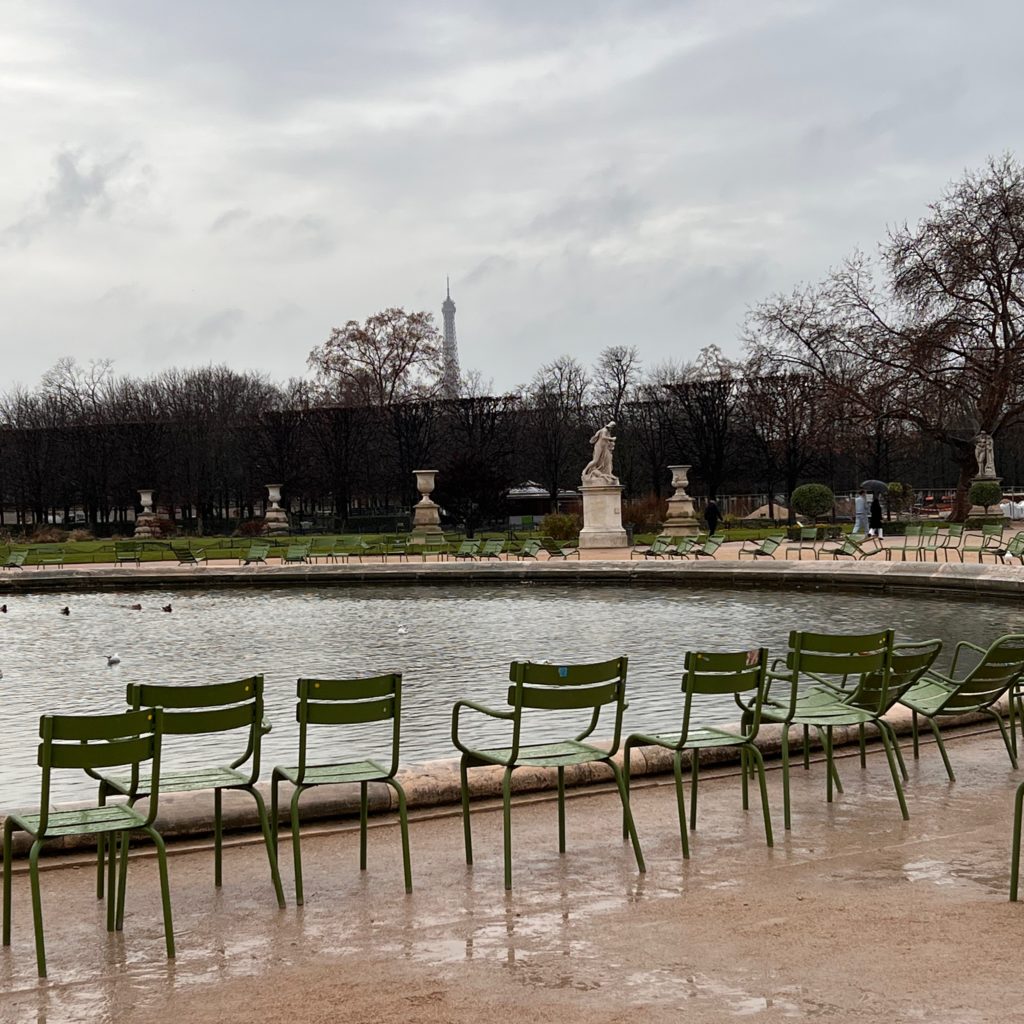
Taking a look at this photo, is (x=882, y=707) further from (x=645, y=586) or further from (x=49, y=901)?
(x=645, y=586)

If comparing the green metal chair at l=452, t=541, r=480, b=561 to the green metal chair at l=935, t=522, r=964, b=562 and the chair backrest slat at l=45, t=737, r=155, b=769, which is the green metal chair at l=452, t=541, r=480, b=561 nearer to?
the green metal chair at l=935, t=522, r=964, b=562

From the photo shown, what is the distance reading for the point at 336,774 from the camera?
5.21 m

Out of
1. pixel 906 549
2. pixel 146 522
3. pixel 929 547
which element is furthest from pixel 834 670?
pixel 146 522

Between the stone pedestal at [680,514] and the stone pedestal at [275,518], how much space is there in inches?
561

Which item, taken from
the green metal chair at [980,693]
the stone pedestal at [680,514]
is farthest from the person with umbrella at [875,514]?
the green metal chair at [980,693]

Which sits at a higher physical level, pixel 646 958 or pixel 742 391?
pixel 742 391

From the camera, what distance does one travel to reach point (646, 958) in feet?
13.2

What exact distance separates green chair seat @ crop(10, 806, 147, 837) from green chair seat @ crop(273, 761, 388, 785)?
2.22 ft

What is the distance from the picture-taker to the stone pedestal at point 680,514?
3850 centimetres

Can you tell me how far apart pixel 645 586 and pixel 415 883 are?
18.4 m

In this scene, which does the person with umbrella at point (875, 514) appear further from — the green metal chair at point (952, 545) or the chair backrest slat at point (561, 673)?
the chair backrest slat at point (561, 673)

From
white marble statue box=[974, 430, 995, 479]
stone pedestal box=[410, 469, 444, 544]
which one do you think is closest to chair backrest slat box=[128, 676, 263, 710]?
white marble statue box=[974, 430, 995, 479]

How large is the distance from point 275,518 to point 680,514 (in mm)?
15743

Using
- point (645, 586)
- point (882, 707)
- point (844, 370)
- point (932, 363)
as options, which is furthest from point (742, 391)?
point (882, 707)
